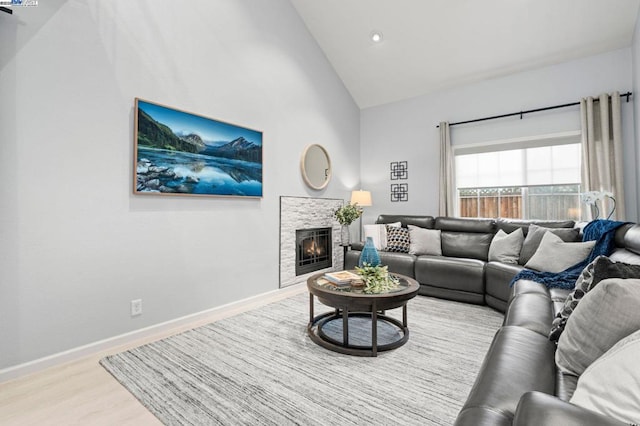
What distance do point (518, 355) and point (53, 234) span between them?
284 cm

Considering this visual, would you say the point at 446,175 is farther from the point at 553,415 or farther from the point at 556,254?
the point at 553,415

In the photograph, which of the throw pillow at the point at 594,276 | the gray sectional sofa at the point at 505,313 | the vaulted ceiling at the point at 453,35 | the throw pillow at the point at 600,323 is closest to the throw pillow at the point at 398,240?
the gray sectional sofa at the point at 505,313

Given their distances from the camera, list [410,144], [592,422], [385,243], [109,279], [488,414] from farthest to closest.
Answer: [410,144], [385,243], [109,279], [488,414], [592,422]

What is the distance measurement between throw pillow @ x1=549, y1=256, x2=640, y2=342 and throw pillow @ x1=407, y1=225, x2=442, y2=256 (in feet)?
8.70

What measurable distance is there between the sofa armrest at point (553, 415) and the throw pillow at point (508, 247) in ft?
10.6

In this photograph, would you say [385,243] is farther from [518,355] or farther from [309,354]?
Answer: [518,355]

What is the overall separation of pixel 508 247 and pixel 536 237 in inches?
11.7

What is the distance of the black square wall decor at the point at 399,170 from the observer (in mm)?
5241

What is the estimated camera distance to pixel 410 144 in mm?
5207

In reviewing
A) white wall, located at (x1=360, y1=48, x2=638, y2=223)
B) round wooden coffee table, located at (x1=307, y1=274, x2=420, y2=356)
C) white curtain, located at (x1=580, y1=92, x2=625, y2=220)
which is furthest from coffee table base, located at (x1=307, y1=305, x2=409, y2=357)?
white curtain, located at (x1=580, y1=92, x2=625, y2=220)

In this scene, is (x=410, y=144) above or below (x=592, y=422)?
above

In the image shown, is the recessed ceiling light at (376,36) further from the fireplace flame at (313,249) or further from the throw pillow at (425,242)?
the fireplace flame at (313,249)

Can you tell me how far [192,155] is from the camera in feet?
10.0

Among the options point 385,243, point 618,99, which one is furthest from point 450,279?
point 618,99
